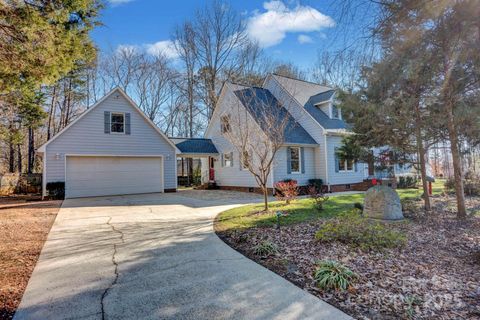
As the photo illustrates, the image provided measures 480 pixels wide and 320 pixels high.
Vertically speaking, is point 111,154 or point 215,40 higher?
point 215,40

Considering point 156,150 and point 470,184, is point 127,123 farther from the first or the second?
point 470,184

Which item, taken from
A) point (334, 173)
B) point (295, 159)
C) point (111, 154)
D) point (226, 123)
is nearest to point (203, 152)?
point (226, 123)

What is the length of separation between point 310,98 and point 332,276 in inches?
637

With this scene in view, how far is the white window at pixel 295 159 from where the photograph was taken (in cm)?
1569

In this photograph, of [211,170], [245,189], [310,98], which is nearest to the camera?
[245,189]

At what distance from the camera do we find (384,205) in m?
7.59

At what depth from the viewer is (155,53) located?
88.9 ft

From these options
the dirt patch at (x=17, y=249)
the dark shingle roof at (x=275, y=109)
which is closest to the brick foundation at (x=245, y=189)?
the dark shingle roof at (x=275, y=109)

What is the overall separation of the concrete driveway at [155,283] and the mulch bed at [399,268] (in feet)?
1.16

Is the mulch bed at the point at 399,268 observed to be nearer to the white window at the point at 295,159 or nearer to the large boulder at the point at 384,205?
the large boulder at the point at 384,205

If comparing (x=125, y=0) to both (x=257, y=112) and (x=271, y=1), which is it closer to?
(x=257, y=112)

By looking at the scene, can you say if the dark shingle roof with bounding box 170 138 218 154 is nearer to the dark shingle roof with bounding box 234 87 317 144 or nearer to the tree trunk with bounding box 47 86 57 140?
the dark shingle roof with bounding box 234 87 317 144

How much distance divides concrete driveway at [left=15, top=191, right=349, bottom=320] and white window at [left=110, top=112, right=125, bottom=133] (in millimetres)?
10595

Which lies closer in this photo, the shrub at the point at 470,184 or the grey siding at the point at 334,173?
the shrub at the point at 470,184
